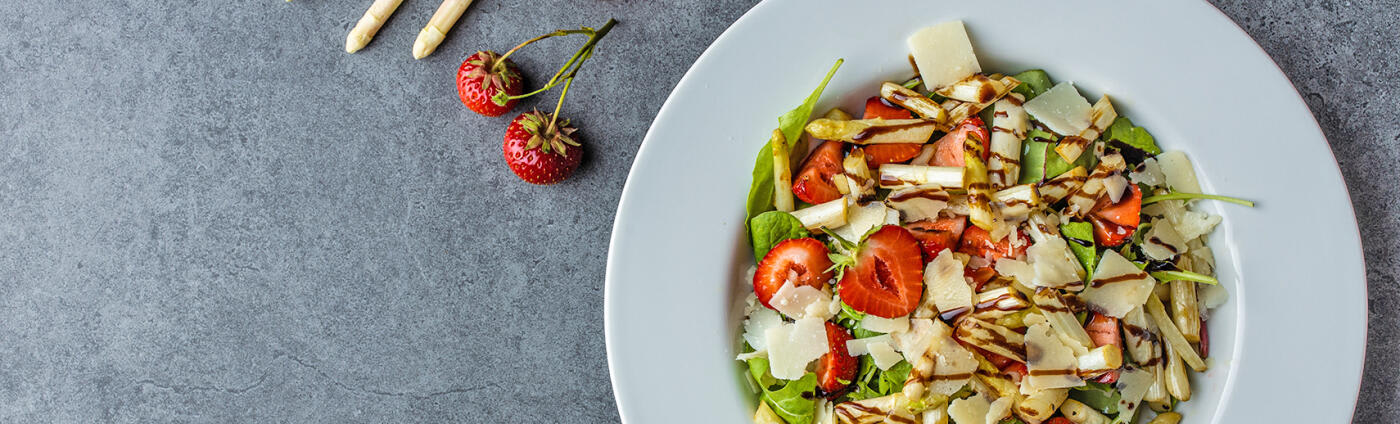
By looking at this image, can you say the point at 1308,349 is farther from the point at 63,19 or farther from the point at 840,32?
the point at 63,19

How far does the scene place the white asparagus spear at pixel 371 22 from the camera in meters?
1.99

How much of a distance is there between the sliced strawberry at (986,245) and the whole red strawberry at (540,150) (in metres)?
0.95

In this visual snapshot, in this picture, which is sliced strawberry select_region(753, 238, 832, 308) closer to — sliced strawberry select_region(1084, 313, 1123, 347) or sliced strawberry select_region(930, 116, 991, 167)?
sliced strawberry select_region(930, 116, 991, 167)

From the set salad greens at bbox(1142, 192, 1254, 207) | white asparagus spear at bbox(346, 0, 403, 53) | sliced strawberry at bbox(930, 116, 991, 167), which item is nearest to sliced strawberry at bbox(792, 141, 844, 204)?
sliced strawberry at bbox(930, 116, 991, 167)

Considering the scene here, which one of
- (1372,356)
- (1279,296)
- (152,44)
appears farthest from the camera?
(152,44)

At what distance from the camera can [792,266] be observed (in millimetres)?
1720

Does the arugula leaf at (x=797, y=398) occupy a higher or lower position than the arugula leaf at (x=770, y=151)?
lower

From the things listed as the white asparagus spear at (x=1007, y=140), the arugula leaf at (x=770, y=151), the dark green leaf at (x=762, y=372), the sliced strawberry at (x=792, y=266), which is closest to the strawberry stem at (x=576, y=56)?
the arugula leaf at (x=770, y=151)

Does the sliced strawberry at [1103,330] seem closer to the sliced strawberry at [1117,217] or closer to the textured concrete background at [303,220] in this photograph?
the sliced strawberry at [1117,217]

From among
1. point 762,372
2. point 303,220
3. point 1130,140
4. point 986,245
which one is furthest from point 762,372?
point 303,220

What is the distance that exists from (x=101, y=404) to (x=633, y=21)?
5.99 ft

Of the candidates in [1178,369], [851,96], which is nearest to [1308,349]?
[1178,369]

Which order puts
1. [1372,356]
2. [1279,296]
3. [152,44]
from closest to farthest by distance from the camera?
[1279,296], [1372,356], [152,44]

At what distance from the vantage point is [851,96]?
1761mm
